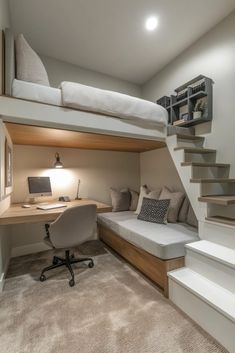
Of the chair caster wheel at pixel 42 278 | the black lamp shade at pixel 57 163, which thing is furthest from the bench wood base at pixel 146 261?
the black lamp shade at pixel 57 163

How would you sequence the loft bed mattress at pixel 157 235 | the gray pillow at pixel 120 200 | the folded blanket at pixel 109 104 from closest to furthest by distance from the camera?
1. the loft bed mattress at pixel 157 235
2. the folded blanket at pixel 109 104
3. the gray pillow at pixel 120 200

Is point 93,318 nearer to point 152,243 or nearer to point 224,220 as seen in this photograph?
point 152,243

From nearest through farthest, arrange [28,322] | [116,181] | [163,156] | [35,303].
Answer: [28,322] → [35,303] → [163,156] → [116,181]

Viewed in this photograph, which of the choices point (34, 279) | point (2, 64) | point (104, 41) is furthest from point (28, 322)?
point (104, 41)

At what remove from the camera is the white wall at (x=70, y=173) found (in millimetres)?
2888

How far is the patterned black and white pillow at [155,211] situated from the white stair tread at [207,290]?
0.83 m

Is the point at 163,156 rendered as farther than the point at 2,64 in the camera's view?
Yes

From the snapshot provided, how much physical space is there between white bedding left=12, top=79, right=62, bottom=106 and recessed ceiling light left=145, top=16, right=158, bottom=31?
1.64 meters

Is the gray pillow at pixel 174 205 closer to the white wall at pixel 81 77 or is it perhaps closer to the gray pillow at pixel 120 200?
the gray pillow at pixel 120 200

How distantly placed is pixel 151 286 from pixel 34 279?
4.30 ft

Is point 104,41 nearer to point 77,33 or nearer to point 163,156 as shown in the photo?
point 77,33

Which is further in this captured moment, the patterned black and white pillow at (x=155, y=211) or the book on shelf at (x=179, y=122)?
the book on shelf at (x=179, y=122)

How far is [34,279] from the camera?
211 centimetres

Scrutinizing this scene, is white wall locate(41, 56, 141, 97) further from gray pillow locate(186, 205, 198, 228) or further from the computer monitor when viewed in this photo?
gray pillow locate(186, 205, 198, 228)
